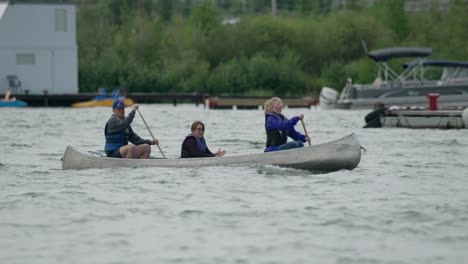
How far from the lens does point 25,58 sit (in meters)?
64.6

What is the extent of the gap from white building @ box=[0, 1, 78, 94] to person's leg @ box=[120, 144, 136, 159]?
44167 mm

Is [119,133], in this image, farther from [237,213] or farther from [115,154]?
[237,213]

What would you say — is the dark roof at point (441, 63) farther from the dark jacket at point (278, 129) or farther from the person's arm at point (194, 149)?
the person's arm at point (194, 149)

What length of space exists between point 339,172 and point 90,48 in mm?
65178

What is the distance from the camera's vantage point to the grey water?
12516mm

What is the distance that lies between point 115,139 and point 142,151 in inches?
21.5

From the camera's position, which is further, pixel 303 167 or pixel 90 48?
pixel 90 48

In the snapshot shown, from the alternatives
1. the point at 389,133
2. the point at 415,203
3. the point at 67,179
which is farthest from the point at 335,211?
the point at 389,133

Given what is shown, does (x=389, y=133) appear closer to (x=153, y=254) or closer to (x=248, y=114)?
(x=248, y=114)

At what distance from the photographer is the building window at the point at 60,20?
2598 inches

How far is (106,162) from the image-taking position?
67.4 feet

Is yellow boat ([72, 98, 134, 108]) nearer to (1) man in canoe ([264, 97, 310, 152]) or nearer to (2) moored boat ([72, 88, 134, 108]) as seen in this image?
(2) moored boat ([72, 88, 134, 108])

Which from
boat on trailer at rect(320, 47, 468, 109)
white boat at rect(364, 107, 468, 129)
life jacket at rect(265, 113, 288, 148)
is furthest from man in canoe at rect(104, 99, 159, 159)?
boat on trailer at rect(320, 47, 468, 109)

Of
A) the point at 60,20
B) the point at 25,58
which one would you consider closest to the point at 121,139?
the point at 25,58
